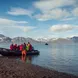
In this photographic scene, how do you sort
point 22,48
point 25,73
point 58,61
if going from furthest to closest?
point 22,48 → point 58,61 → point 25,73

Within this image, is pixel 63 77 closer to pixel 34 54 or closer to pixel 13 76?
pixel 13 76

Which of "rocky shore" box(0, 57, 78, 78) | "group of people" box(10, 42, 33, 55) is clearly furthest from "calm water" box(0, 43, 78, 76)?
"rocky shore" box(0, 57, 78, 78)

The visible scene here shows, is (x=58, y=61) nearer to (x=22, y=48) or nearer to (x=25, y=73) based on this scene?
(x=22, y=48)

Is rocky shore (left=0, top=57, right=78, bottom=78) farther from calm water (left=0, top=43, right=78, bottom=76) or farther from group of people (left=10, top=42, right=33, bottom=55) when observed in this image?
group of people (left=10, top=42, right=33, bottom=55)

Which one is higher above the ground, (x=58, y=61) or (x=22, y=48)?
(x=22, y=48)

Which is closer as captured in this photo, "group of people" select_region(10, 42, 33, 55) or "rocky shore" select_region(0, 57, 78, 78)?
"rocky shore" select_region(0, 57, 78, 78)

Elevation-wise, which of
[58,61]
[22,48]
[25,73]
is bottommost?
[58,61]

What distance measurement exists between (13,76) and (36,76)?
6.81 feet

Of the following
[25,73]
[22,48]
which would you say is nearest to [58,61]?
[22,48]

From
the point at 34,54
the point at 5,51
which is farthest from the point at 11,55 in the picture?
the point at 34,54

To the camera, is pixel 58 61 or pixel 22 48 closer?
pixel 58 61

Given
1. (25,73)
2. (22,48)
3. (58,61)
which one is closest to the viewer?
(25,73)

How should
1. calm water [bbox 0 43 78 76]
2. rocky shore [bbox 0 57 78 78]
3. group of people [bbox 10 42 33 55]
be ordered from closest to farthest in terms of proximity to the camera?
rocky shore [bbox 0 57 78 78]
calm water [bbox 0 43 78 76]
group of people [bbox 10 42 33 55]

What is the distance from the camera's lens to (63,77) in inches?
652
